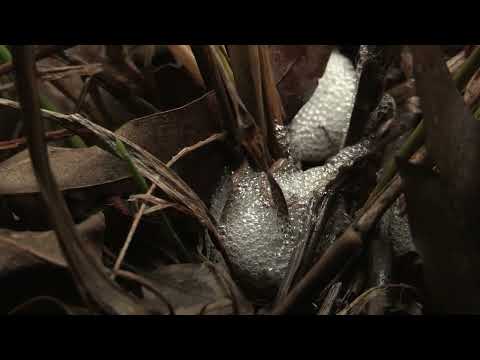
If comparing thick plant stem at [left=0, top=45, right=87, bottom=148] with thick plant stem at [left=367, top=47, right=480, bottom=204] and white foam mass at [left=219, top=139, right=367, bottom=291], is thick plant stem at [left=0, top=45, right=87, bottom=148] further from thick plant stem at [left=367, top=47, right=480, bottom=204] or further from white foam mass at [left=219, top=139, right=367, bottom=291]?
thick plant stem at [left=367, top=47, right=480, bottom=204]

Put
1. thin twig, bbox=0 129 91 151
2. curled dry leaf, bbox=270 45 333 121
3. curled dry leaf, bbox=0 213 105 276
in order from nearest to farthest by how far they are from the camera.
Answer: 1. curled dry leaf, bbox=0 213 105 276
2. thin twig, bbox=0 129 91 151
3. curled dry leaf, bbox=270 45 333 121

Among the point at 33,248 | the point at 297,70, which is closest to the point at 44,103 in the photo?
the point at 33,248

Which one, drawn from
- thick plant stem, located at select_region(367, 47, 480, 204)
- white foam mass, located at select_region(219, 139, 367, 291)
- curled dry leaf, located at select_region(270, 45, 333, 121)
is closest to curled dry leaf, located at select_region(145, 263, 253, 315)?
white foam mass, located at select_region(219, 139, 367, 291)

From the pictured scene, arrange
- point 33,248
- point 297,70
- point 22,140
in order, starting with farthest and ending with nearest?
point 297,70, point 22,140, point 33,248

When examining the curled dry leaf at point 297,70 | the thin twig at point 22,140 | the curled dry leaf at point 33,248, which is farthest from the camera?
the curled dry leaf at point 297,70

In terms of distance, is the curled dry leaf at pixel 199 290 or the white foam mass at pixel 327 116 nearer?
the curled dry leaf at pixel 199 290

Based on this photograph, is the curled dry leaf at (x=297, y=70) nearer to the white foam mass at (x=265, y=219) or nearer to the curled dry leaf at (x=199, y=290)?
the white foam mass at (x=265, y=219)

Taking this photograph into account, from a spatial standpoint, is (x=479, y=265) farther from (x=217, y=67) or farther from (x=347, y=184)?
(x=217, y=67)

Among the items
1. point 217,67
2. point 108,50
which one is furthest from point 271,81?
point 108,50

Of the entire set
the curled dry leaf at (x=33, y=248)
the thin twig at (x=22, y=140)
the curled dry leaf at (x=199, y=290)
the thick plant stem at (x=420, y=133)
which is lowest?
the curled dry leaf at (x=199, y=290)

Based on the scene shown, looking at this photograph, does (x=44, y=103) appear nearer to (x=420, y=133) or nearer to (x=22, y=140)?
(x=22, y=140)

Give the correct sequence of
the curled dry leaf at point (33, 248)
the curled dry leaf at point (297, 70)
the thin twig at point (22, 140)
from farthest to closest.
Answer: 1. the curled dry leaf at point (297, 70)
2. the thin twig at point (22, 140)
3. the curled dry leaf at point (33, 248)

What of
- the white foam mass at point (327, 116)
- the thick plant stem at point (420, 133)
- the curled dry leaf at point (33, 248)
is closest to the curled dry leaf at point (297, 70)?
the white foam mass at point (327, 116)
